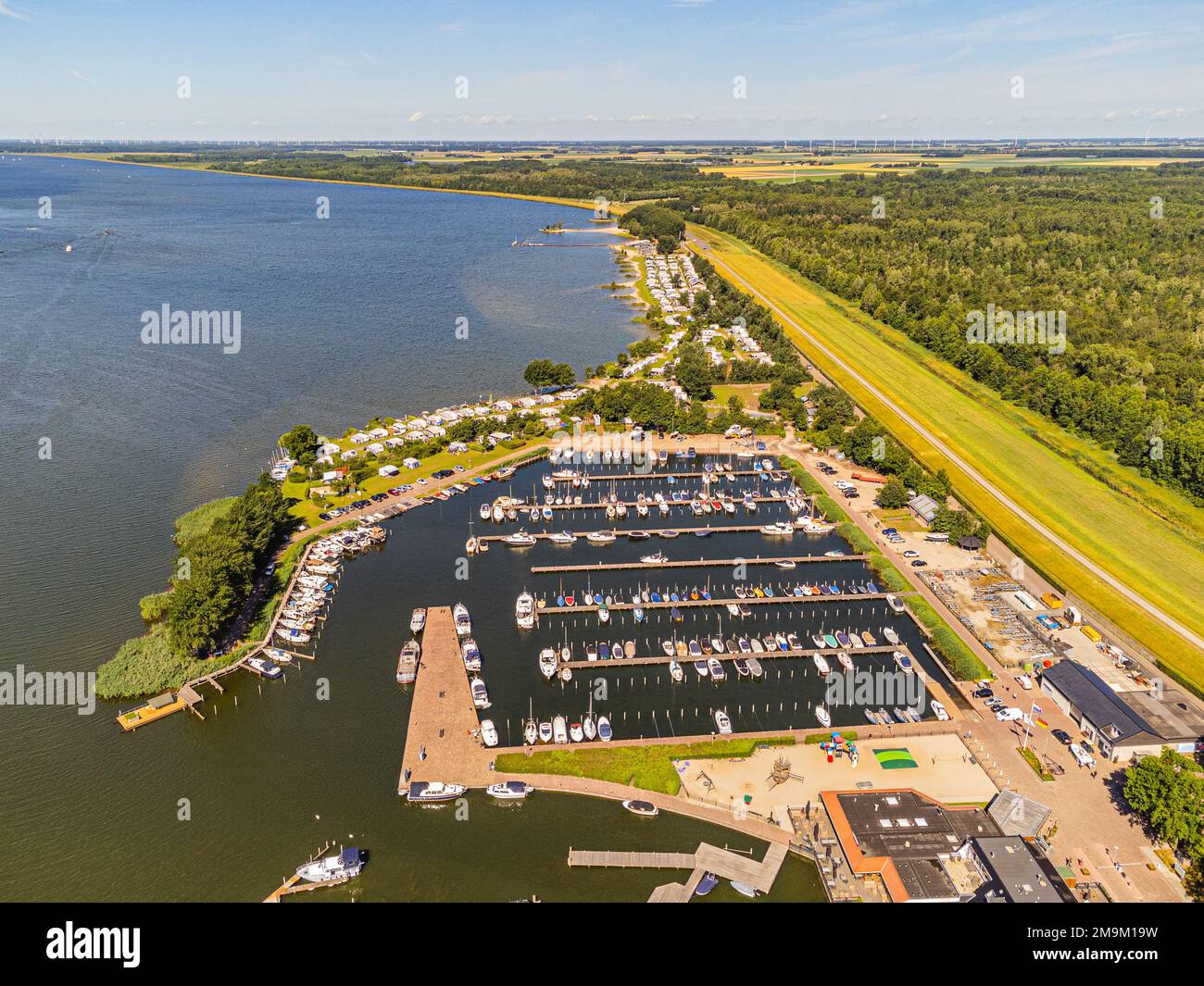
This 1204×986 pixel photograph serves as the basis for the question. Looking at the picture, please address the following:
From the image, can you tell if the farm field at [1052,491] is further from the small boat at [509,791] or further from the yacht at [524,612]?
the small boat at [509,791]

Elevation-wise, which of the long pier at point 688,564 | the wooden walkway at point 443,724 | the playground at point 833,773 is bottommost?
the playground at point 833,773

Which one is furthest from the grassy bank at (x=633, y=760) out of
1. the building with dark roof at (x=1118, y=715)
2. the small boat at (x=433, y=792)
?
the building with dark roof at (x=1118, y=715)

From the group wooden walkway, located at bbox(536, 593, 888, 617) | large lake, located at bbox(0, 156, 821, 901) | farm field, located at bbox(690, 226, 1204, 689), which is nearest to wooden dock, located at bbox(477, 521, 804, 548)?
wooden walkway, located at bbox(536, 593, 888, 617)

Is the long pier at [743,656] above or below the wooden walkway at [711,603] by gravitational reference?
below

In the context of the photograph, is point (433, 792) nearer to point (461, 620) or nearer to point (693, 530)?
point (461, 620)

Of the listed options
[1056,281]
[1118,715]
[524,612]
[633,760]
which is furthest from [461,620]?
[1056,281]

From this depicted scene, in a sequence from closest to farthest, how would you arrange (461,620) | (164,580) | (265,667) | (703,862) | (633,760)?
1. (703,862)
2. (633,760)
3. (265,667)
4. (461,620)
5. (164,580)

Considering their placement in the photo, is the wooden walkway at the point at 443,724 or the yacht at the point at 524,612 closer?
the wooden walkway at the point at 443,724

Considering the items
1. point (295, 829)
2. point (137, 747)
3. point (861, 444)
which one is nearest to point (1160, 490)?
point (861, 444)
